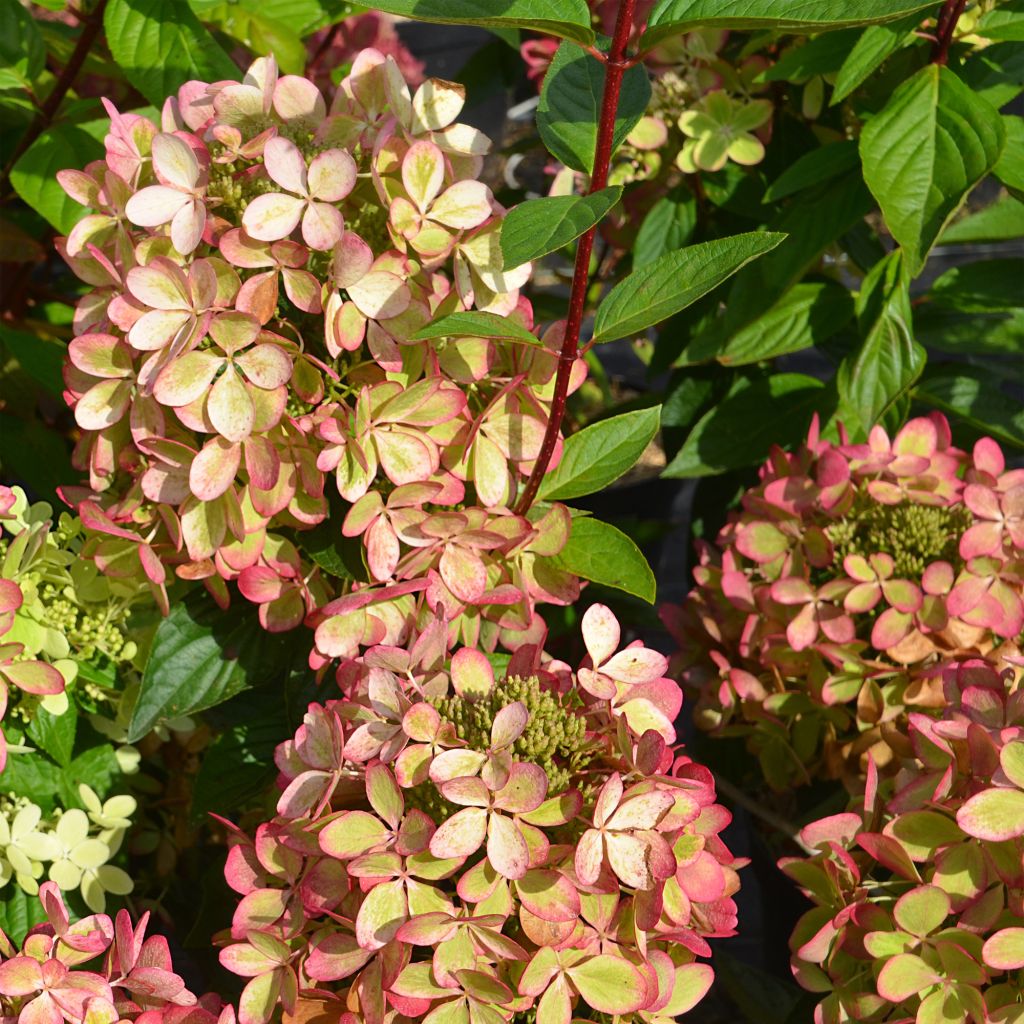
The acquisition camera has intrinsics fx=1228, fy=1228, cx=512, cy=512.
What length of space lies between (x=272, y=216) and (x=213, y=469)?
0.16m

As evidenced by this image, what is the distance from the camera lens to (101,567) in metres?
0.87


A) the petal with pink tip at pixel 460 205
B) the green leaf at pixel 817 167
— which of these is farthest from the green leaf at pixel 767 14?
the green leaf at pixel 817 167

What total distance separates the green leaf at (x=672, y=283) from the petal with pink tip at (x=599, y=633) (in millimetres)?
177

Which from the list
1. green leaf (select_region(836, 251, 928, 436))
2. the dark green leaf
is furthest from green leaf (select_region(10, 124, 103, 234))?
green leaf (select_region(836, 251, 928, 436))

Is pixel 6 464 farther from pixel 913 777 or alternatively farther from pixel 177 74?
pixel 913 777

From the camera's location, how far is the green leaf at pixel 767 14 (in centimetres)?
61

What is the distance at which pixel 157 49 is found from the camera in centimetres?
110

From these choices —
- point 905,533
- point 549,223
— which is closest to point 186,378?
point 549,223

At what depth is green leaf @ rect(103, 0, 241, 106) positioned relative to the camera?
109 centimetres

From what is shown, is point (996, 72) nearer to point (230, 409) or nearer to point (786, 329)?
point (786, 329)

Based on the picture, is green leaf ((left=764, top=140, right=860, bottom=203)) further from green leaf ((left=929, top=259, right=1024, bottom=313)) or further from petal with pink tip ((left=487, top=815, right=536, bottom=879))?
petal with pink tip ((left=487, top=815, right=536, bottom=879))

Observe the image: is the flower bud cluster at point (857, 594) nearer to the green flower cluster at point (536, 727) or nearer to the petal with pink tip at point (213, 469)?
the green flower cluster at point (536, 727)

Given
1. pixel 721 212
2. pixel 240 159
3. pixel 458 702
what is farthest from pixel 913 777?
pixel 721 212

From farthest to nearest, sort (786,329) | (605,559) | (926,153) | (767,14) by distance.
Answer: (786,329)
(926,153)
(605,559)
(767,14)
